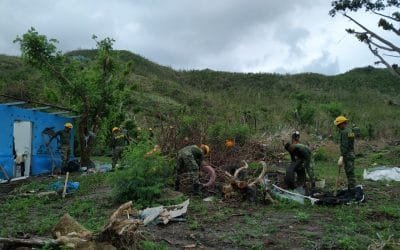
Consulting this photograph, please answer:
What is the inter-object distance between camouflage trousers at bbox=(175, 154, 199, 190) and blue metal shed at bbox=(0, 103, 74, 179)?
20.3 ft

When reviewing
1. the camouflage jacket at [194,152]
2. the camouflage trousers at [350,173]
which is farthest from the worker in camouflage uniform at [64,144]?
the camouflage trousers at [350,173]

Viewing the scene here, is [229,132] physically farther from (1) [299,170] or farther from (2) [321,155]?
(1) [299,170]

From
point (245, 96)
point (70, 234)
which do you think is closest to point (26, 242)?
point (70, 234)

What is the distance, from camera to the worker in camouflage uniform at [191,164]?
11.0m

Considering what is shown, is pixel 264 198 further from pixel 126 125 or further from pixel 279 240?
pixel 126 125

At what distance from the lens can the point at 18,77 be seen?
108 ft

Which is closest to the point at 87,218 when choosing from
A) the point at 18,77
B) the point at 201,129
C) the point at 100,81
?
the point at 201,129

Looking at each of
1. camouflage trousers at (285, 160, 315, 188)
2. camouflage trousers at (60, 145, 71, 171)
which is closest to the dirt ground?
camouflage trousers at (285, 160, 315, 188)

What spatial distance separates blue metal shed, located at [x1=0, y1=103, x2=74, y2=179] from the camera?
14.8 meters

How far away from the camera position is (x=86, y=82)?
1736 cm

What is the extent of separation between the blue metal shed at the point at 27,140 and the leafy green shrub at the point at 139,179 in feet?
19.7

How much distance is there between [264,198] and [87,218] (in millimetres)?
3632

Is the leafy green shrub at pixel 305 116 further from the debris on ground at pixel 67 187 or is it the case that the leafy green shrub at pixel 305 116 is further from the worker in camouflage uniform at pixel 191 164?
the debris on ground at pixel 67 187

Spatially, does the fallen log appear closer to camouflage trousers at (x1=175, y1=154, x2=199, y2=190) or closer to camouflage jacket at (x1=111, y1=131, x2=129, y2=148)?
camouflage trousers at (x1=175, y1=154, x2=199, y2=190)
